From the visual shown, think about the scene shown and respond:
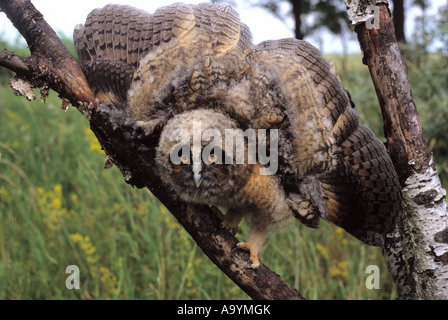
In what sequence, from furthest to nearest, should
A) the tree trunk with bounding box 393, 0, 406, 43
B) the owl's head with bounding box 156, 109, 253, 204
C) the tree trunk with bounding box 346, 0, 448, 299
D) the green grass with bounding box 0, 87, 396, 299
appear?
the tree trunk with bounding box 393, 0, 406, 43
the green grass with bounding box 0, 87, 396, 299
the tree trunk with bounding box 346, 0, 448, 299
the owl's head with bounding box 156, 109, 253, 204

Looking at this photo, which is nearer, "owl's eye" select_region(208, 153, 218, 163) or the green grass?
"owl's eye" select_region(208, 153, 218, 163)

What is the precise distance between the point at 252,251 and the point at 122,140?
766mm

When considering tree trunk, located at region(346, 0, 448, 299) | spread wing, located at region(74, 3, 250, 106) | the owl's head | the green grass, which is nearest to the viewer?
the owl's head

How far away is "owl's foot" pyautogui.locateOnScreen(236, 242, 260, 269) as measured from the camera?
1847mm

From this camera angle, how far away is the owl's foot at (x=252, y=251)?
1847mm

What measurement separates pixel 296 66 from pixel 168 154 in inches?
26.5

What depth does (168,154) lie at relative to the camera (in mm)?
1803

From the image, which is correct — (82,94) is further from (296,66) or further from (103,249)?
(103,249)

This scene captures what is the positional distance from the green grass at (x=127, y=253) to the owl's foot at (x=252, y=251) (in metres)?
1.14

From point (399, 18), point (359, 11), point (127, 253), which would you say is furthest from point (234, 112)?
point (399, 18)

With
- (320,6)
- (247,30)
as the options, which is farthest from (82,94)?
(320,6)

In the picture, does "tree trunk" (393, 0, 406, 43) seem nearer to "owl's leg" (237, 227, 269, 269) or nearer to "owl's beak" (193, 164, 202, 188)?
"owl's leg" (237, 227, 269, 269)

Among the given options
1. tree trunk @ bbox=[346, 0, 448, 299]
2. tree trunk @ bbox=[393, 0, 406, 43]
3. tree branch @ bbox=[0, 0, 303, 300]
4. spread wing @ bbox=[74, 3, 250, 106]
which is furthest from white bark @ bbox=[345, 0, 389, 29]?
tree trunk @ bbox=[393, 0, 406, 43]

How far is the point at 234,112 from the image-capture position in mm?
1782
